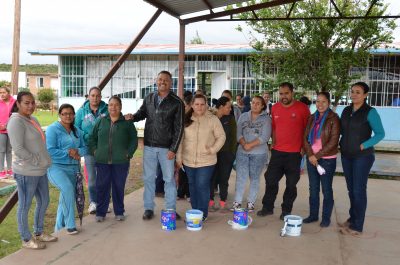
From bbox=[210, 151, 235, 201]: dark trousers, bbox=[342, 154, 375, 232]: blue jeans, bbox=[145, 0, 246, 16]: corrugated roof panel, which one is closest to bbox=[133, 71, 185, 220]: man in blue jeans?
bbox=[210, 151, 235, 201]: dark trousers

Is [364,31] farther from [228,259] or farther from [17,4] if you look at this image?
[17,4]

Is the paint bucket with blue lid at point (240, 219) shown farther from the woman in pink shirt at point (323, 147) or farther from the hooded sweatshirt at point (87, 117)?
the hooded sweatshirt at point (87, 117)

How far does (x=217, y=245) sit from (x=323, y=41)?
25.2 feet

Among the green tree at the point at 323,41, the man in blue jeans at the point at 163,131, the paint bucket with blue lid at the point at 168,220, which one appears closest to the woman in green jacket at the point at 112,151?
the man in blue jeans at the point at 163,131

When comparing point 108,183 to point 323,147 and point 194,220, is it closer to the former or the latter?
point 194,220

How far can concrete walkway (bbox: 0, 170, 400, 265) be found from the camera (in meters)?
3.78

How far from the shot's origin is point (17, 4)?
12828 millimetres

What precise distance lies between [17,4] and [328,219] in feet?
39.8

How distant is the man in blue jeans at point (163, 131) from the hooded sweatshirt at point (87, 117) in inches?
20.0

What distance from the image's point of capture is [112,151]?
→ 15.3 feet

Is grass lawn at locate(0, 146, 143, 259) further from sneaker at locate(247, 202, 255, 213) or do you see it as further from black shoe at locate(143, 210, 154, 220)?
sneaker at locate(247, 202, 255, 213)

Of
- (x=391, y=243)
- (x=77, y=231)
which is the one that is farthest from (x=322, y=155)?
(x=77, y=231)

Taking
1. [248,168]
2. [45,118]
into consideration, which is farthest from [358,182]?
[45,118]

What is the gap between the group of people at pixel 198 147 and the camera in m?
4.36
